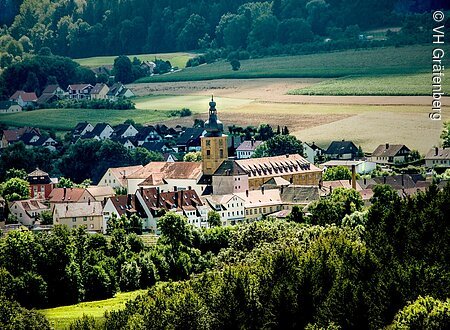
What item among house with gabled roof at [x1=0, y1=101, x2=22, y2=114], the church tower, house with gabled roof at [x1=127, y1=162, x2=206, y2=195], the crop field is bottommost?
house with gabled roof at [x1=0, y1=101, x2=22, y2=114]

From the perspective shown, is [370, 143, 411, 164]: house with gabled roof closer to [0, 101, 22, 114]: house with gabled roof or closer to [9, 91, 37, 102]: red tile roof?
[0, 101, 22, 114]: house with gabled roof

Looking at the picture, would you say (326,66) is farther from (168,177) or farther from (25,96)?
(168,177)

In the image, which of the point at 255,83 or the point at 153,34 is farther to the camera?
the point at 153,34

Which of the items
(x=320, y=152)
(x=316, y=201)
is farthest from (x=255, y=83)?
(x=316, y=201)

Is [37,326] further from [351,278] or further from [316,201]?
[316,201]

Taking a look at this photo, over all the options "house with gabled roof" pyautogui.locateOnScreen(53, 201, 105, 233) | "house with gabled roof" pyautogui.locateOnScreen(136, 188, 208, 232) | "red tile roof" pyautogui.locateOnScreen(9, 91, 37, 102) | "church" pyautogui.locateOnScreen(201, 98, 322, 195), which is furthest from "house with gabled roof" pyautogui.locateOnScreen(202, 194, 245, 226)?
"red tile roof" pyautogui.locateOnScreen(9, 91, 37, 102)

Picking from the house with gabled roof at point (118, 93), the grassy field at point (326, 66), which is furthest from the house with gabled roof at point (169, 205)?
the house with gabled roof at point (118, 93)
